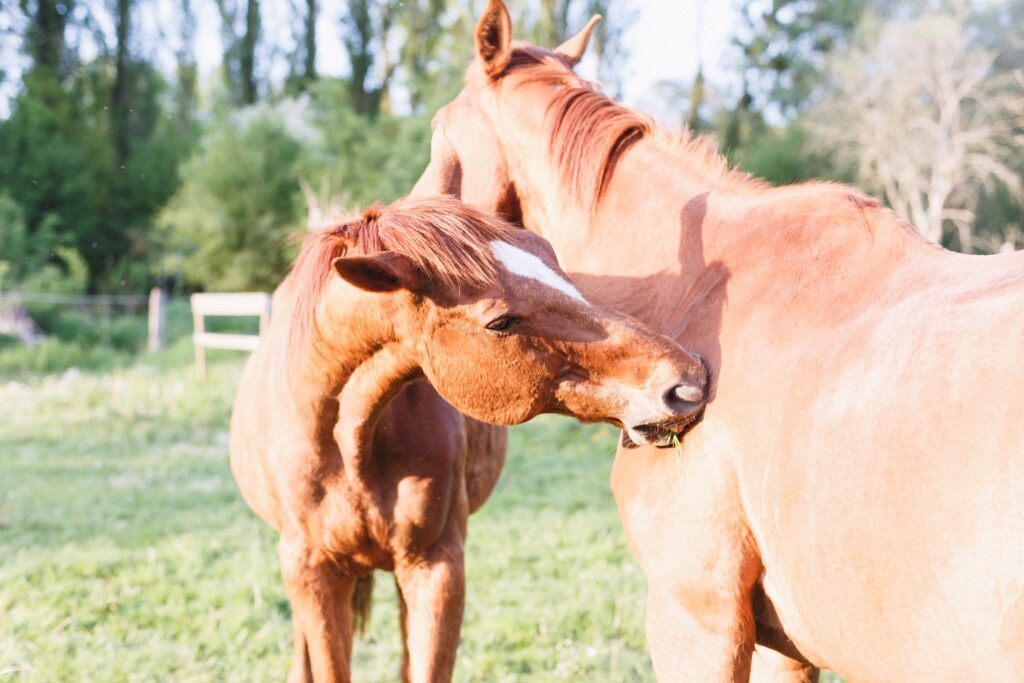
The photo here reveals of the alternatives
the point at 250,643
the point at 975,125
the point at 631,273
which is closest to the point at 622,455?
the point at 631,273

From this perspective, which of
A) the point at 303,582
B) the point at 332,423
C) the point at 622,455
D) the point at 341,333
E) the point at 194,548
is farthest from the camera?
the point at 194,548

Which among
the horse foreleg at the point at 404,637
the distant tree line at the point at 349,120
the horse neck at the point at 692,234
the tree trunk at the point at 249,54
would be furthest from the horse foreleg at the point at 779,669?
the tree trunk at the point at 249,54

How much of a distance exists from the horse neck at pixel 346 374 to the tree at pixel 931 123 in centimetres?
2444

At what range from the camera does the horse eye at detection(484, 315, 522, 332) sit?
207cm

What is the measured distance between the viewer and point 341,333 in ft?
7.72

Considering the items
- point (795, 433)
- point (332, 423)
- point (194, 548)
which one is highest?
point (795, 433)

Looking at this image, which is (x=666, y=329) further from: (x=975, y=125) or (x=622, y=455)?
(x=975, y=125)

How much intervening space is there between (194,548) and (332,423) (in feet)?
12.0

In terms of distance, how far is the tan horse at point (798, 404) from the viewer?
4.39 feet

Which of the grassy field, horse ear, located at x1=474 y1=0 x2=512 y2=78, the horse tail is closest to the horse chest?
the horse tail

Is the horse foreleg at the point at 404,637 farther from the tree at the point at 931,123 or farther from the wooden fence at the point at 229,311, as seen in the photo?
the tree at the point at 931,123

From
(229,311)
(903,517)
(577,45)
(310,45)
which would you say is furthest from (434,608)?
(310,45)

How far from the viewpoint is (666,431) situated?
75.1 inches

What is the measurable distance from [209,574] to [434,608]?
2968mm
